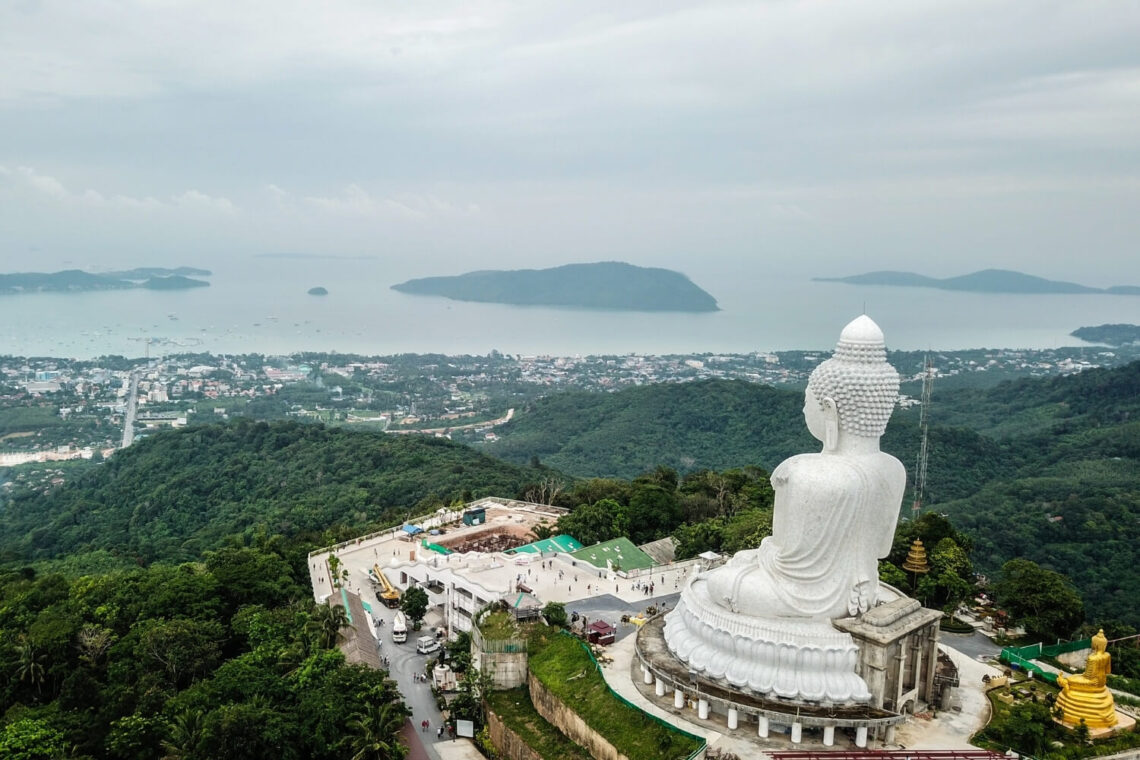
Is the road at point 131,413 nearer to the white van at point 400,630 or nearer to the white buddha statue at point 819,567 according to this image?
the white van at point 400,630

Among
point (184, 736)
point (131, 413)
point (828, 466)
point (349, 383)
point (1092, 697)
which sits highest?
point (828, 466)

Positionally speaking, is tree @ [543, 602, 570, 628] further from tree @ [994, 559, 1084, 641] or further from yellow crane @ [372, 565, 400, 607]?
tree @ [994, 559, 1084, 641]

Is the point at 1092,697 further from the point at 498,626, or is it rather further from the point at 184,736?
the point at 184,736

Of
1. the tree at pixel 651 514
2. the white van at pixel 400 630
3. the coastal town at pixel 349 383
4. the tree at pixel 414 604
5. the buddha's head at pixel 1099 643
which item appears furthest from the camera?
the coastal town at pixel 349 383

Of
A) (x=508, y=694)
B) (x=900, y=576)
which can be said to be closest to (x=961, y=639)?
(x=900, y=576)

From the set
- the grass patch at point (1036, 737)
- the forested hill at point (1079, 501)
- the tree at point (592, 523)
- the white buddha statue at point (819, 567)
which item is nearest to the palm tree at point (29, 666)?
the white buddha statue at point (819, 567)

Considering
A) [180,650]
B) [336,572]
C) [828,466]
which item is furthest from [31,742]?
[828,466]
